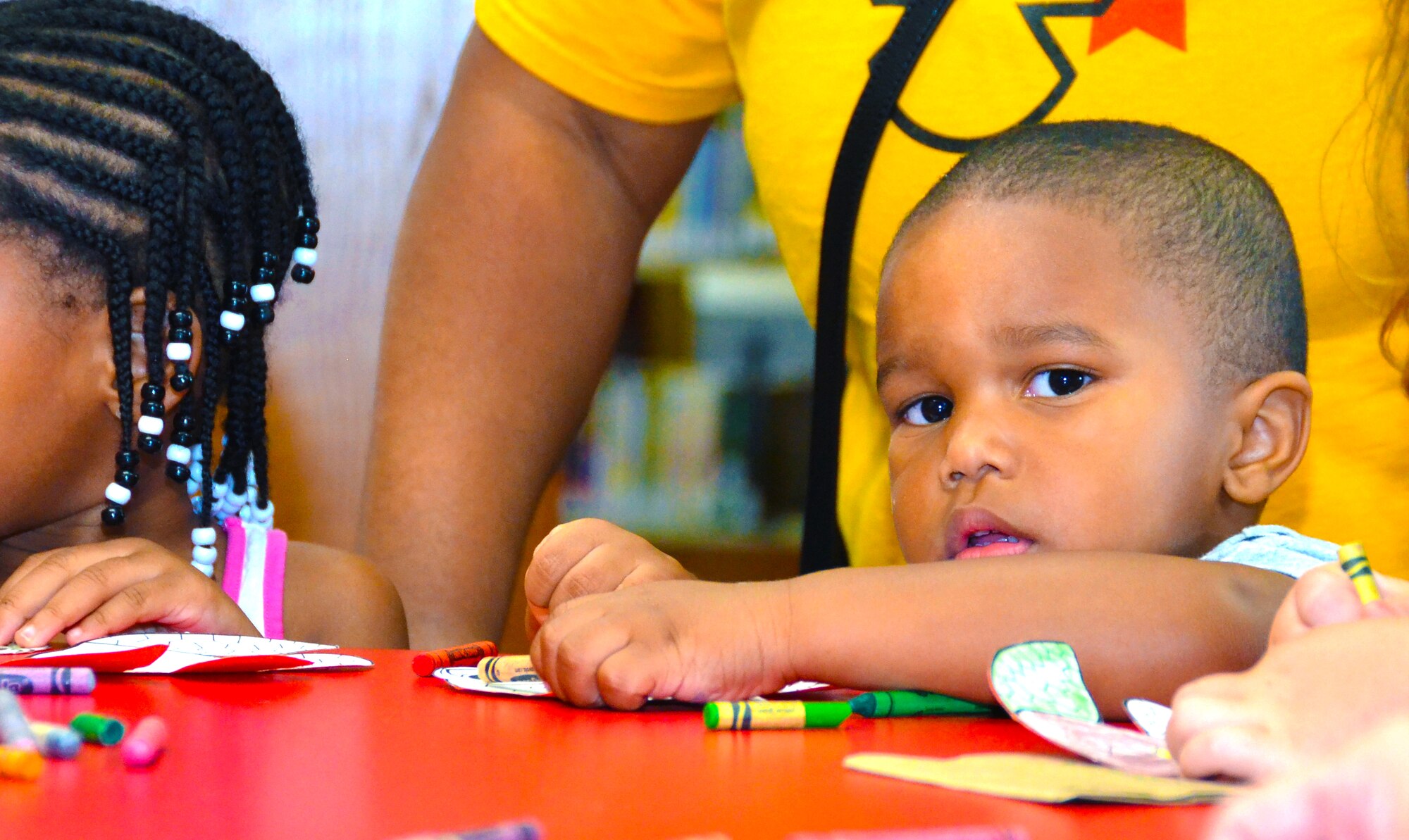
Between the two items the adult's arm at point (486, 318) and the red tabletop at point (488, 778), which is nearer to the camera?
the red tabletop at point (488, 778)

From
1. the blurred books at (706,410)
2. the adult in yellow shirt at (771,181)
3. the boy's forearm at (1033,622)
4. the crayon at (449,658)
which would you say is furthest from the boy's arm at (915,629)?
the blurred books at (706,410)

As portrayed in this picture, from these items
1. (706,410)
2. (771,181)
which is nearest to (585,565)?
(771,181)

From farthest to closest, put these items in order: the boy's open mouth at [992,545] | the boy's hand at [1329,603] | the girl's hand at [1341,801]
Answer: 1. the boy's open mouth at [992,545]
2. the boy's hand at [1329,603]
3. the girl's hand at [1341,801]

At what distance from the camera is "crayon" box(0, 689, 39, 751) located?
469 millimetres

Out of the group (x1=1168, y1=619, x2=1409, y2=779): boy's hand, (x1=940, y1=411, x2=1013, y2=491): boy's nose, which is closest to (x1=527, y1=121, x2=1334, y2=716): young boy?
(x1=940, y1=411, x2=1013, y2=491): boy's nose

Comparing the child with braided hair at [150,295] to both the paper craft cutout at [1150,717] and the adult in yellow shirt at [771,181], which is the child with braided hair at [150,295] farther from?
the paper craft cutout at [1150,717]

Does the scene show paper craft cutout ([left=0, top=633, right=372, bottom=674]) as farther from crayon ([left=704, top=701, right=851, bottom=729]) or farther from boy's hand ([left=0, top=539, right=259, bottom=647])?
crayon ([left=704, top=701, right=851, bottom=729])

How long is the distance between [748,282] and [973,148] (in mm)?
1858

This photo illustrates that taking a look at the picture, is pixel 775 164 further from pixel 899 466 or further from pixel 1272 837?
pixel 1272 837

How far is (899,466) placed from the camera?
1050 millimetres

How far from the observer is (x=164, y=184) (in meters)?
1.13

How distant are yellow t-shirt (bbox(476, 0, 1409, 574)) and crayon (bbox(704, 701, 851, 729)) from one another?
1.42ft

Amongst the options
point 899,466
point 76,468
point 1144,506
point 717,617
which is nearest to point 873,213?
point 899,466

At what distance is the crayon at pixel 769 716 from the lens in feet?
1.84
